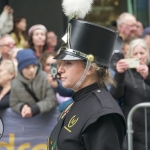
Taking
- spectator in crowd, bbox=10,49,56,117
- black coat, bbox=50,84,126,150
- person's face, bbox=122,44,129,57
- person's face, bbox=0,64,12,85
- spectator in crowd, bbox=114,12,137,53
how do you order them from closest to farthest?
1. black coat, bbox=50,84,126,150
2. spectator in crowd, bbox=10,49,56,117
3. person's face, bbox=0,64,12,85
4. person's face, bbox=122,44,129,57
5. spectator in crowd, bbox=114,12,137,53

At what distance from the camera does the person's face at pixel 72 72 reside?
2711 millimetres

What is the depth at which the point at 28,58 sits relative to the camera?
555cm

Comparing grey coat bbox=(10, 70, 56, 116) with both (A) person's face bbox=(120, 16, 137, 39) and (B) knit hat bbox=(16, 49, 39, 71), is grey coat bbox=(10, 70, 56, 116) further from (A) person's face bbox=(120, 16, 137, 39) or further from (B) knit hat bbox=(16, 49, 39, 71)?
(A) person's face bbox=(120, 16, 137, 39)

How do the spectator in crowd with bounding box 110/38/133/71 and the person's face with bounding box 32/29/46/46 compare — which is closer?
the spectator in crowd with bounding box 110/38/133/71

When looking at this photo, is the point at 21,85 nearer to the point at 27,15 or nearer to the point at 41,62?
the point at 41,62

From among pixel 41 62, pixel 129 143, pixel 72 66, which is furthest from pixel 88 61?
pixel 41 62

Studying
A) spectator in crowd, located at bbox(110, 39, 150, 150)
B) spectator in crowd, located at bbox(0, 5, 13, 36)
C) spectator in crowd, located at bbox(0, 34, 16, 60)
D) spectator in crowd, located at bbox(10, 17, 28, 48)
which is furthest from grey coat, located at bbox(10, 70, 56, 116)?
spectator in crowd, located at bbox(0, 5, 13, 36)

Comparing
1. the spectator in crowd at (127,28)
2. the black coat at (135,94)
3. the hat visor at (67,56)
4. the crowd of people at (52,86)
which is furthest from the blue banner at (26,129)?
the hat visor at (67,56)

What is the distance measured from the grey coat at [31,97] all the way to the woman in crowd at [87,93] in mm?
2510

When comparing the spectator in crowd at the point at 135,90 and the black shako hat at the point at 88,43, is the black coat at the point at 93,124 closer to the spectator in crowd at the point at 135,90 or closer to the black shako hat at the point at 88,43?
the black shako hat at the point at 88,43

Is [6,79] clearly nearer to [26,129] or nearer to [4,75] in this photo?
[4,75]

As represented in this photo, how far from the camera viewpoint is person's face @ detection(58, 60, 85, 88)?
2.71 meters

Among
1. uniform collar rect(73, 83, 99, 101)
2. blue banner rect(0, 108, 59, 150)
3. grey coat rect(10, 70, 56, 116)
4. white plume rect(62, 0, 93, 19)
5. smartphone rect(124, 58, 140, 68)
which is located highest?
white plume rect(62, 0, 93, 19)

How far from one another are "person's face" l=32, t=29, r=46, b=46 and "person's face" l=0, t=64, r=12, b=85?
1.46 m
